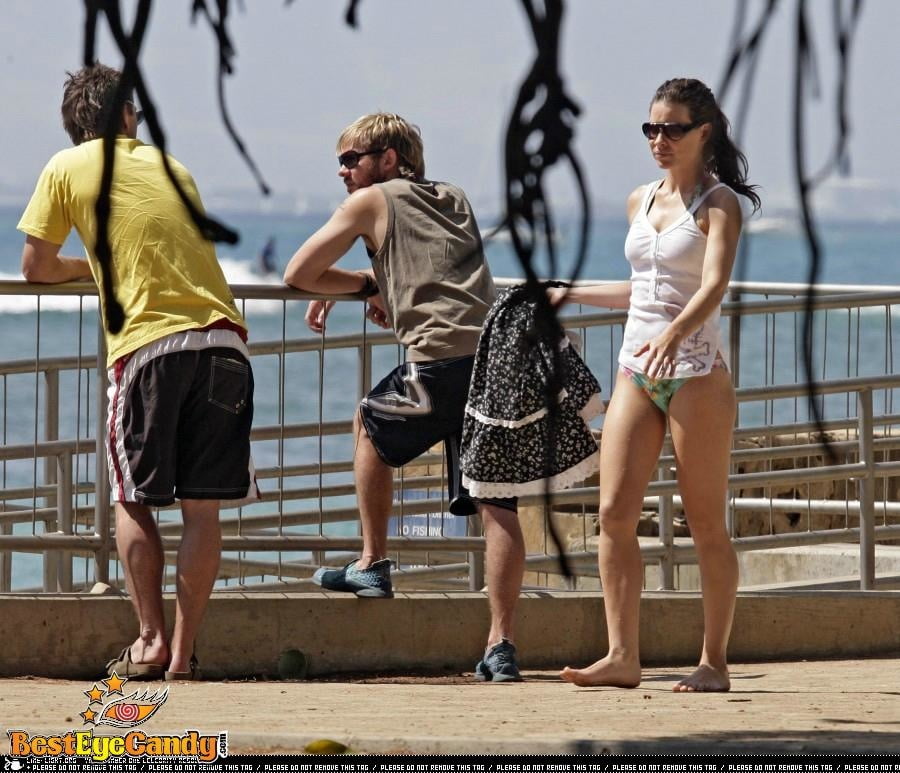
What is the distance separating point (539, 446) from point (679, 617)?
1254 millimetres

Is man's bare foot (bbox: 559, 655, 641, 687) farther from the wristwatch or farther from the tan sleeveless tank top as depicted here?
the wristwatch

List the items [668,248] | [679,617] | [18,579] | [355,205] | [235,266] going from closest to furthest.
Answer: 1. [668,248]
2. [355,205]
3. [679,617]
4. [18,579]
5. [235,266]

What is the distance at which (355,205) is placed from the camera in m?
5.76

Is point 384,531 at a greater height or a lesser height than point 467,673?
greater

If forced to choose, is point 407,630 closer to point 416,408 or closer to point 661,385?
point 416,408

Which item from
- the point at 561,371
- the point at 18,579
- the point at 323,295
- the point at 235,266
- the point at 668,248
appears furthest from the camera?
the point at 235,266

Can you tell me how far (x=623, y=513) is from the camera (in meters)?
5.34

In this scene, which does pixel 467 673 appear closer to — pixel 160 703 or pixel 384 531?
pixel 384 531

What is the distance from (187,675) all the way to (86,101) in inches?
73.8

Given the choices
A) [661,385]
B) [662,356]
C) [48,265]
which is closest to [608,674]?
[661,385]

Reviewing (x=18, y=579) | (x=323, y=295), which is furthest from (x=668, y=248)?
(x=18, y=579)

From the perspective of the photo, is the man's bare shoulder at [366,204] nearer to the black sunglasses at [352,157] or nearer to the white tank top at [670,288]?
the black sunglasses at [352,157]

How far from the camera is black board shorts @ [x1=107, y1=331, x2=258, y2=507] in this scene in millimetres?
5449

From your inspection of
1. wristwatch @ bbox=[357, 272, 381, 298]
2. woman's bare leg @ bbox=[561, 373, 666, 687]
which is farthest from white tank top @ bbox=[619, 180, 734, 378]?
wristwatch @ bbox=[357, 272, 381, 298]
